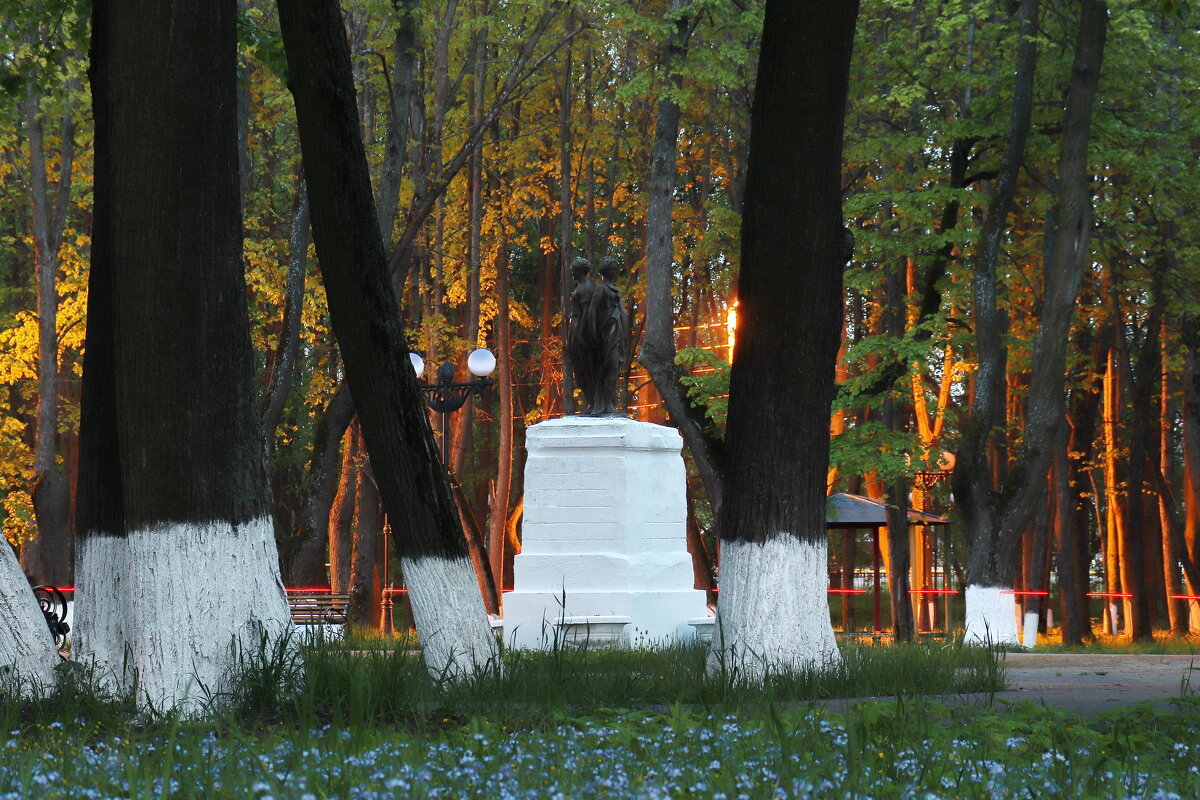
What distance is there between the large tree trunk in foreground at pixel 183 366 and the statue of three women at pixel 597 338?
8.97 metres

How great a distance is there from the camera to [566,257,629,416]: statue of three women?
16.3 metres

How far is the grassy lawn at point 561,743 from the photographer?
14.0ft

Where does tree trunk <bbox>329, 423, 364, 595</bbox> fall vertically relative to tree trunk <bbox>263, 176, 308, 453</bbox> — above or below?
below

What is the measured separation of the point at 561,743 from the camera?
17.1ft

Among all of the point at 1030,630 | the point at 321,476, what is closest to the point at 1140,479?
the point at 1030,630

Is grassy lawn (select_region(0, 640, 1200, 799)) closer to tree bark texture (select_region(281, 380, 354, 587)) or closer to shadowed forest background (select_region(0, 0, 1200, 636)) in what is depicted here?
shadowed forest background (select_region(0, 0, 1200, 636))

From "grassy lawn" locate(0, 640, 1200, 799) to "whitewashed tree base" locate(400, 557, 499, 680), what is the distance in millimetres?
400

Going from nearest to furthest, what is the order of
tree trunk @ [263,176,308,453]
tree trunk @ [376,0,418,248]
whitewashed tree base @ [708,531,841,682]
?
whitewashed tree base @ [708,531,841,682] → tree trunk @ [376,0,418,248] → tree trunk @ [263,176,308,453]

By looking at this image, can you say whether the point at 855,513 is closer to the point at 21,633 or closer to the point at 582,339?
the point at 582,339

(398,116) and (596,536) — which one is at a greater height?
(398,116)

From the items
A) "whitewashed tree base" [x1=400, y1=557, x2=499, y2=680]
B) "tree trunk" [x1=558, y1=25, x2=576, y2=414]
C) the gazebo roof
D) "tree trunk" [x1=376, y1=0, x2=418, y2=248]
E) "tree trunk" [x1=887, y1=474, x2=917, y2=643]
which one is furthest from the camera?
"tree trunk" [x1=558, y1=25, x2=576, y2=414]

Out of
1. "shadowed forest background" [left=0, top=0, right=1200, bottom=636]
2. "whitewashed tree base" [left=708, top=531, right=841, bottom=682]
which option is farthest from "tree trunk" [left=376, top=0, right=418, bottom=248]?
"whitewashed tree base" [left=708, top=531, right=841, bottom=682]

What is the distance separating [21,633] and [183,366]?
62.9 inches

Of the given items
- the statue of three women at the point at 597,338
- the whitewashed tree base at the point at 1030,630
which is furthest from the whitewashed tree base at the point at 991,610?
the statue of three women at the point at 597,338
